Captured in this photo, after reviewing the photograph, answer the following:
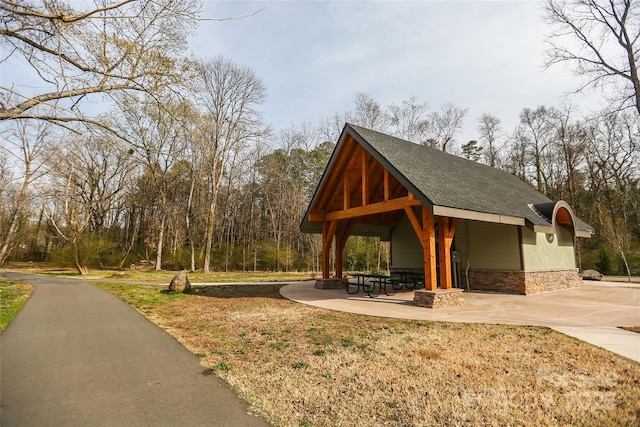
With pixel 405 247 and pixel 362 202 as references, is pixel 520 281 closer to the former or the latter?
pixel 405 247

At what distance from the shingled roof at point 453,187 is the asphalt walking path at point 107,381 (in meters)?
6.69

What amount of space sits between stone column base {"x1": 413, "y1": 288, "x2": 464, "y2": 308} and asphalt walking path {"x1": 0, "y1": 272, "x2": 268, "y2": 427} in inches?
244

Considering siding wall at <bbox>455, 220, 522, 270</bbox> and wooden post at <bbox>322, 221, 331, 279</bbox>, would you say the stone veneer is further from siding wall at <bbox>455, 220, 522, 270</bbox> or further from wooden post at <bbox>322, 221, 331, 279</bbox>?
wooden post at <bbox>322, 221, 331, 279</bbox>

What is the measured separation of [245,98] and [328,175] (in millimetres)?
16784

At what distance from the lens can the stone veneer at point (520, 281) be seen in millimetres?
11305

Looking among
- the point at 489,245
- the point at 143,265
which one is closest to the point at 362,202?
the point at 489,245

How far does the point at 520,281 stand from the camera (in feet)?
37.0

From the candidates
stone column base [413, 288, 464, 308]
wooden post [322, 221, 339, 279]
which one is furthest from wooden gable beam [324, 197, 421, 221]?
stone column base [413, 288, 464, 308]

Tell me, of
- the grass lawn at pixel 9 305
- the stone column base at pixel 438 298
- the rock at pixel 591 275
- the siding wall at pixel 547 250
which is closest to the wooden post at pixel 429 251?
the stone column base at pixel 438 298

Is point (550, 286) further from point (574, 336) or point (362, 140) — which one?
point (362, 140)

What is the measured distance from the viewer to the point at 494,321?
6906mm

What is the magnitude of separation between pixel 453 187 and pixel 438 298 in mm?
3798

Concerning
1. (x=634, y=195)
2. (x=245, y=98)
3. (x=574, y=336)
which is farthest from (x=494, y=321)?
(x=634, y=195)

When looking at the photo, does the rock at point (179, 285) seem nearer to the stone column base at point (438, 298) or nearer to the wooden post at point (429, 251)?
the stone column base at point (438, 298)
